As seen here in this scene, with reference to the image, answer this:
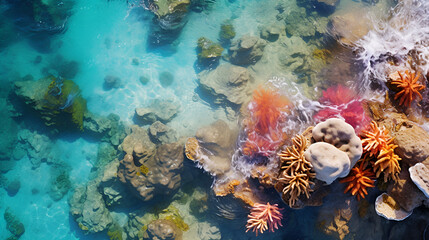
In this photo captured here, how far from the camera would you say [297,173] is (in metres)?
4.30

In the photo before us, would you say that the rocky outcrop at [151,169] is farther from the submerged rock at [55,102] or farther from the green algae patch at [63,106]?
the submerged rock at [55,102]

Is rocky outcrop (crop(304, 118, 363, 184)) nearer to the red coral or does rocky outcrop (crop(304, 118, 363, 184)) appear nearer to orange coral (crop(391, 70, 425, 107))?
the red coral

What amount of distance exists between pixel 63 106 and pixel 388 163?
1079 centimetres

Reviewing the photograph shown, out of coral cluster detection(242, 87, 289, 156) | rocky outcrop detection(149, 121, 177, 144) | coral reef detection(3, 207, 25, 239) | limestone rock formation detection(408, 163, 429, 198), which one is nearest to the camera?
limestone rock formation detection(408, 163, 429, 198)

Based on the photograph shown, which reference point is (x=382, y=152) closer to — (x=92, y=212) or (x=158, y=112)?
(x=158, y=112)

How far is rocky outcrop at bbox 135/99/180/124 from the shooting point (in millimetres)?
8820

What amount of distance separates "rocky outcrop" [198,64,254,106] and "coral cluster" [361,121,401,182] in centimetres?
426

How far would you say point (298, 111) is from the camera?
662cm

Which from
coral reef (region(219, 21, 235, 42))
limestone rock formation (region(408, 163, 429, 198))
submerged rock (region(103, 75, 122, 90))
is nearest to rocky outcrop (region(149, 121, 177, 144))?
submerged rock (region(103, 75, 122, 90))

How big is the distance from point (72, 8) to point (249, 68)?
9105mm

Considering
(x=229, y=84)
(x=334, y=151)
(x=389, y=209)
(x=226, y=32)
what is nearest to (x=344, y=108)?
(x=334, y=151)

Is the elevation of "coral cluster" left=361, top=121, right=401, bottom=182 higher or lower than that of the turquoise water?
higher

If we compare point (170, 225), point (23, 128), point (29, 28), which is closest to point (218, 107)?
point (170, 225)

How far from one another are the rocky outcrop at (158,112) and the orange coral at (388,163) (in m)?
6.65
